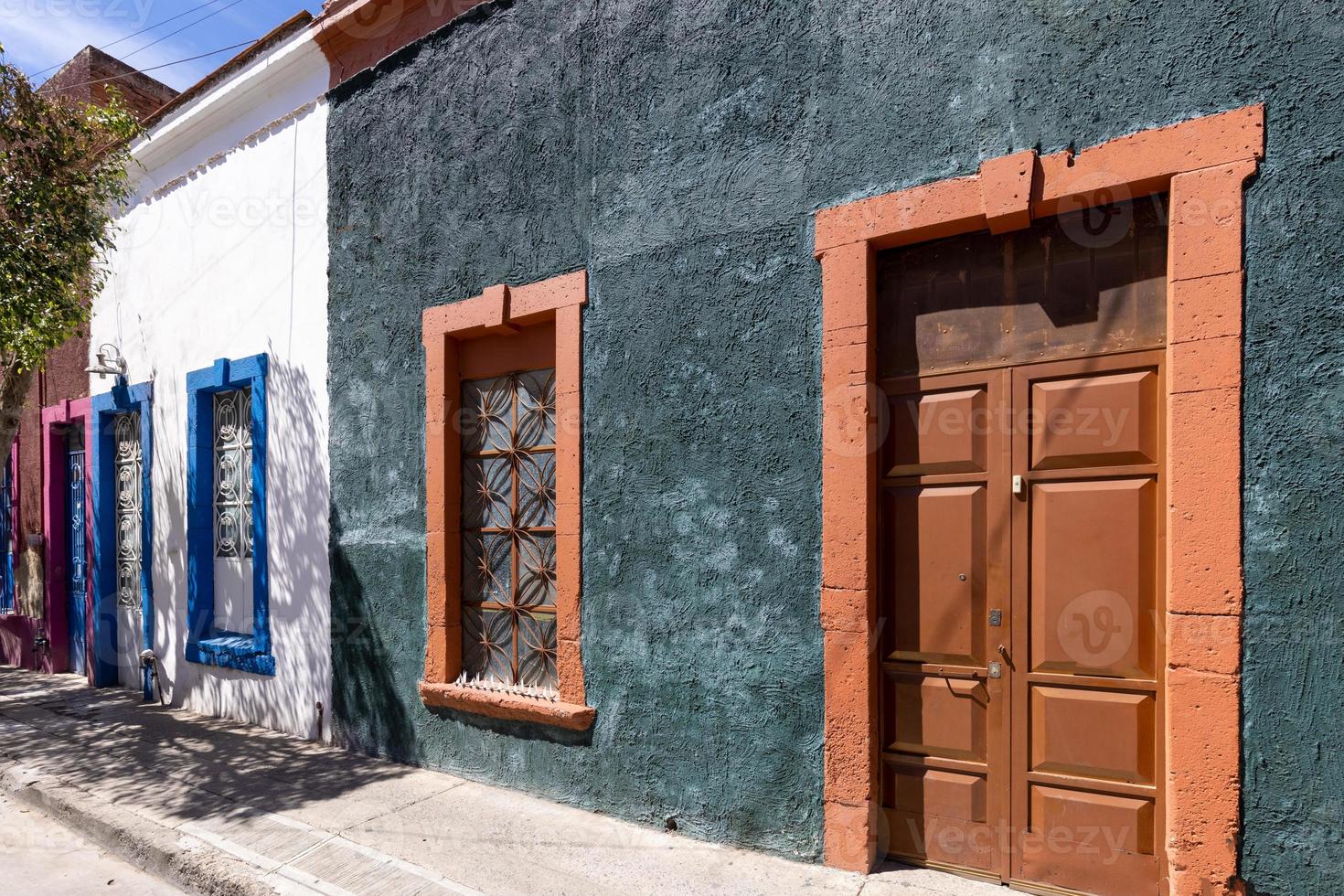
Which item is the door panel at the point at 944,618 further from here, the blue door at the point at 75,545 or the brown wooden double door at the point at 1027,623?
the blue door at the point at 75,545

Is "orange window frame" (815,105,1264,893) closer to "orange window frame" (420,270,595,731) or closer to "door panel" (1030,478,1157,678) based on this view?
"door panel" (1030,478,1157,678)

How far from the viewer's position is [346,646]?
6.22m

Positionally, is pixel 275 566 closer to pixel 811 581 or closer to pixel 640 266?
pixel 640 266

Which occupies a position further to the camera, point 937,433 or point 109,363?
point 109,363

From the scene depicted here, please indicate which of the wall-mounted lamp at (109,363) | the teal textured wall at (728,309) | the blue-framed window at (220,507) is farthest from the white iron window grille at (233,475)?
the wall-mounted lamp at (109,363)

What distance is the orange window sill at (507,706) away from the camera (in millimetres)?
4879

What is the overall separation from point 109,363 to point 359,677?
4.89 m

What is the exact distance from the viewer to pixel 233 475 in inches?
293

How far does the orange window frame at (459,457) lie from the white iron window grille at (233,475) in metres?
2.54

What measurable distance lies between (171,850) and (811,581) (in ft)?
11.9

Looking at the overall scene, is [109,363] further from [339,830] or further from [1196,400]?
[1196,400]

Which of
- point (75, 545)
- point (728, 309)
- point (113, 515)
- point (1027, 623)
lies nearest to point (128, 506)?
point (113, 515)

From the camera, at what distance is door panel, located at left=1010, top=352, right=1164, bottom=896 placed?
11.5 ft

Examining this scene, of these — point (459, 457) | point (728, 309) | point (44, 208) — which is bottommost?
point (459, 457)
